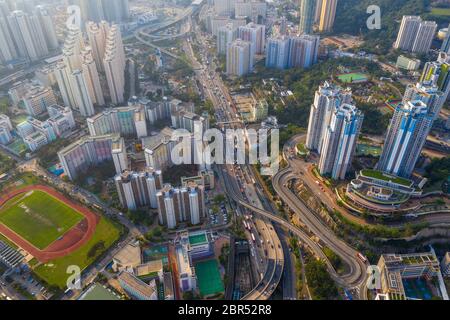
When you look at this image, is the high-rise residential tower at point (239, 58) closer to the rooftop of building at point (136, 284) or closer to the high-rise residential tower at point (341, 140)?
the high-rise residential tower at point (341, 140)

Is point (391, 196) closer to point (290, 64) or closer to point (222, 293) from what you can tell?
point (222, 293)

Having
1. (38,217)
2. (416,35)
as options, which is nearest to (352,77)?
(416,35)

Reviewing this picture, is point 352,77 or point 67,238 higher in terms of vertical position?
point 352,77

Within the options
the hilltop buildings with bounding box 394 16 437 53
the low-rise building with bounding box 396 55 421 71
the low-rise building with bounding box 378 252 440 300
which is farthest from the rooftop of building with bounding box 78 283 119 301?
the hilltop buildings with bounding box 394 16 437 53

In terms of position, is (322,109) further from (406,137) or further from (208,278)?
(208,278)

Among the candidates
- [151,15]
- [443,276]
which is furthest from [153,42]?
[443,276]

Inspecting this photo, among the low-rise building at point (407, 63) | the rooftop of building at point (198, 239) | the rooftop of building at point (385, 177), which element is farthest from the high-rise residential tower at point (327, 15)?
the rooftop of building at point (198, 239)
